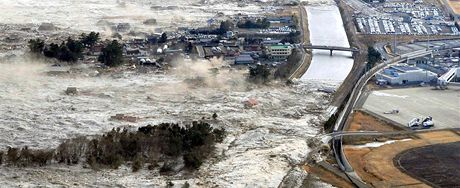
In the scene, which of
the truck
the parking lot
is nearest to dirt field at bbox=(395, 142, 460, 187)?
the truck

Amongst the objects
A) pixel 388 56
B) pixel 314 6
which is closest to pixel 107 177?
pixel 388 56

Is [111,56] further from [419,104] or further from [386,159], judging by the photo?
[386,159]

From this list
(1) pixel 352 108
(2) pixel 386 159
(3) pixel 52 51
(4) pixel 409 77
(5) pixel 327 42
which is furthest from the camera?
(5) pixel 327 42

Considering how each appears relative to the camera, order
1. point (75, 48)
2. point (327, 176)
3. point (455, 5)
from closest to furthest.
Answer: point (327, 176) → point (75, 48) → point (455, 5)

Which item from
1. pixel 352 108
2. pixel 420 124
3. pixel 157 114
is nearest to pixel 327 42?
pixel 352 108

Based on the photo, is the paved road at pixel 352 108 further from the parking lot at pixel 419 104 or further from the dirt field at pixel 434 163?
the dirt field at pixel 434 163

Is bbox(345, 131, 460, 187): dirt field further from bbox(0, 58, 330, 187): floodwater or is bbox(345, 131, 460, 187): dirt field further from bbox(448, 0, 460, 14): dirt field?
bbox(448, 0, 460, 14): dirt field

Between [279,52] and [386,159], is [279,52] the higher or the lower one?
the lower one
